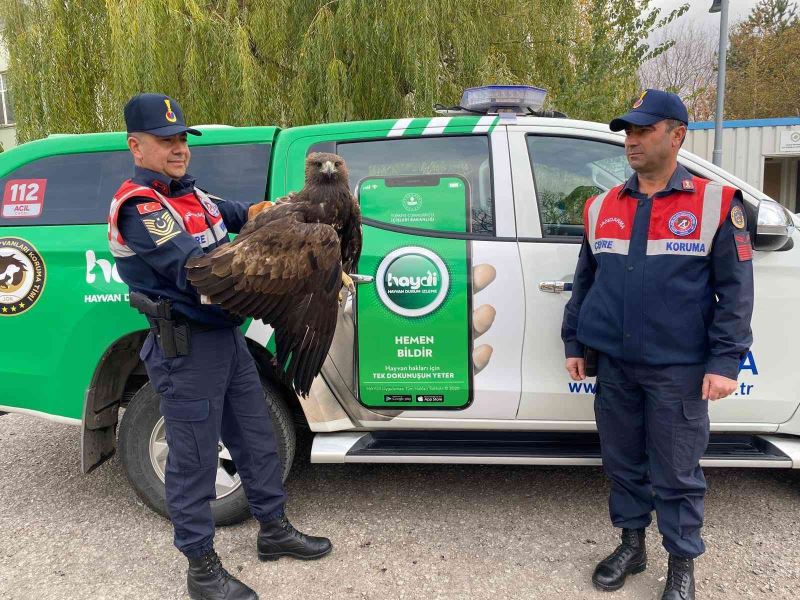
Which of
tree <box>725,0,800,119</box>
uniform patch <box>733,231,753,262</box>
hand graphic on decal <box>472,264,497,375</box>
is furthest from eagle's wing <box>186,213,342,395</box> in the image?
tree <box>725,0,800,119</box>

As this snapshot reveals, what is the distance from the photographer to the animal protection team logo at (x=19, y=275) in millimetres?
2854

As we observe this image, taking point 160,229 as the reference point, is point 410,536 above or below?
below

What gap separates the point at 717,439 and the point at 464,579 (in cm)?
141

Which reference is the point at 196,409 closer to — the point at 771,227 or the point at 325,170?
the point at 325,170

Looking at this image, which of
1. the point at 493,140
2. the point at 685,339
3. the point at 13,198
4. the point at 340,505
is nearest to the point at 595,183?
the point at 493,140

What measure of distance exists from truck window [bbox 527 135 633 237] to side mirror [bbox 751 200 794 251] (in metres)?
0.62

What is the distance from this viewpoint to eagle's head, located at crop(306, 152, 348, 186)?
2422 millimetres

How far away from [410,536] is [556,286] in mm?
1417

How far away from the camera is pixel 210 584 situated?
245cm

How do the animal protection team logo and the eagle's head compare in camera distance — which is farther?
the animal protection team logo

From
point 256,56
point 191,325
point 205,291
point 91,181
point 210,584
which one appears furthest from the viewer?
point 256,56

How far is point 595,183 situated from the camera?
9.59ft

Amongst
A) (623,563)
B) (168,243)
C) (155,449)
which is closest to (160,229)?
(168,243)

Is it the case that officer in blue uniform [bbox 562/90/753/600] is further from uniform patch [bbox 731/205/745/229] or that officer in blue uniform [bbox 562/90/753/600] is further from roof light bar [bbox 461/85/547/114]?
roof light bar [bbox 461/85/547/114]
